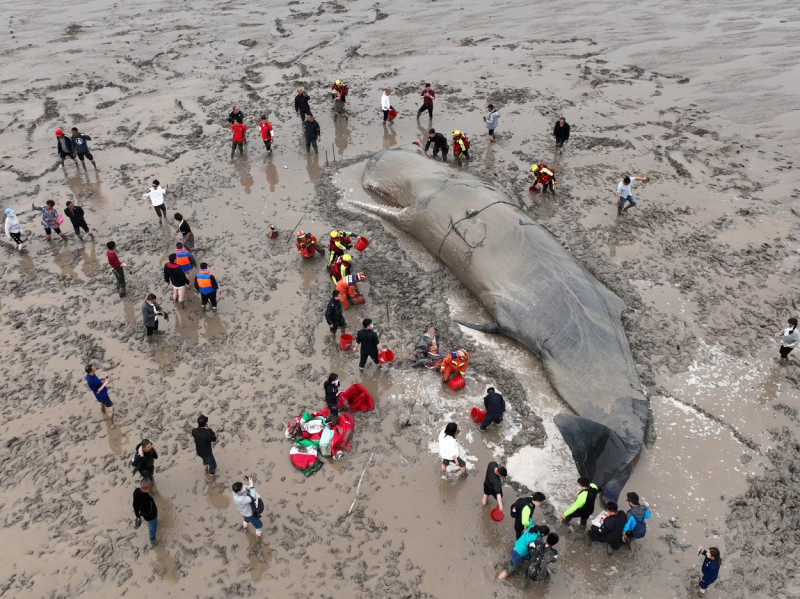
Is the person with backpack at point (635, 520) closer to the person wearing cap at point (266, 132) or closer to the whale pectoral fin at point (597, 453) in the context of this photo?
the whale pectoral fin at point (597, 453)

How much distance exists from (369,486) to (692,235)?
9.65 m

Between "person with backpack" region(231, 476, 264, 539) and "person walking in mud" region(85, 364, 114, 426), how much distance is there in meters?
3.23

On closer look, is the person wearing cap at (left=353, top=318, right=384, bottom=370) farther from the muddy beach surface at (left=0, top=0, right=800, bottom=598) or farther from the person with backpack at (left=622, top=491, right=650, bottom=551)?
the person with backpack at (left=622, top=491, right=650, bottom=551)

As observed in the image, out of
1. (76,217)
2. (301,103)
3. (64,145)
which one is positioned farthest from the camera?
(301,103)

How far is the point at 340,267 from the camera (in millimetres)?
11273

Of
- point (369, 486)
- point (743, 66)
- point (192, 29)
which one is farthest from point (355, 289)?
point (192, 29)

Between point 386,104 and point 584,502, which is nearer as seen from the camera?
point 584,502

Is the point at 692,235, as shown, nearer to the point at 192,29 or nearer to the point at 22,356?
the point at 22,356

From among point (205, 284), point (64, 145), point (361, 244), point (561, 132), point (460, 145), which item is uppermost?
point (64, 145)

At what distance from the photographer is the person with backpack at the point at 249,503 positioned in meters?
7.07

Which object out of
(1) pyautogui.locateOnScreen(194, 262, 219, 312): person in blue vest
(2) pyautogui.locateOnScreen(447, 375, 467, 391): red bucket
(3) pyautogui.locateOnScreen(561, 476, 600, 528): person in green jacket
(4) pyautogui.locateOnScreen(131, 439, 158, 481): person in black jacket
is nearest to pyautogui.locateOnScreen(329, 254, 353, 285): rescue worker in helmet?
(1) pyautogui.locateOnScreen(194, 262, 219, 312): person in blue vest

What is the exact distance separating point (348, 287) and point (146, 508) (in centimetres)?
537

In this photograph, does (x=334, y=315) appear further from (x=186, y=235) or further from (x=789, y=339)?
(x=789, y=339)

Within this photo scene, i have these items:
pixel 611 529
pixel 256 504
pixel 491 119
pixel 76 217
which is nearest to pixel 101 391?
pixel 256 504
